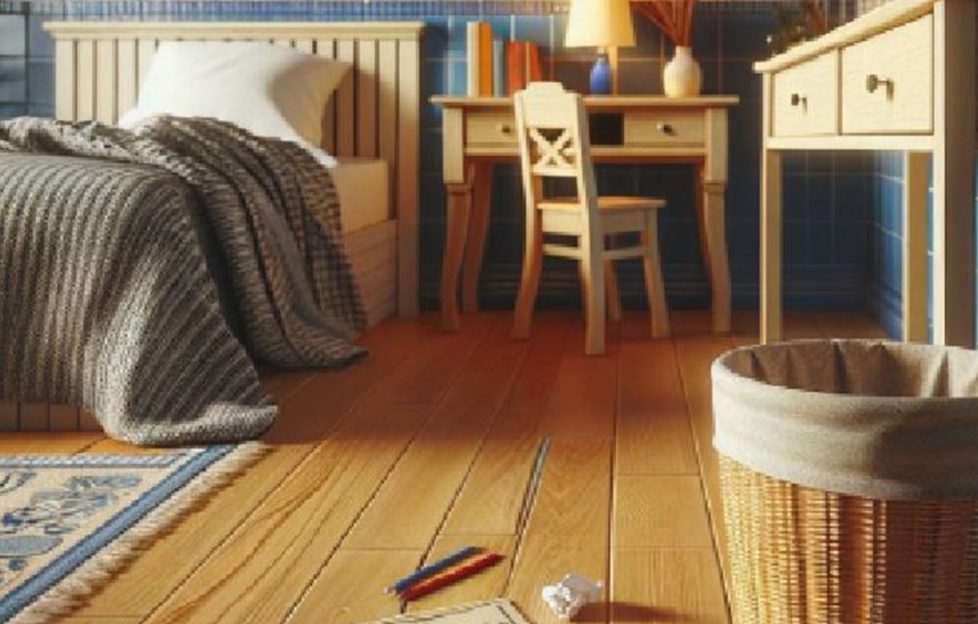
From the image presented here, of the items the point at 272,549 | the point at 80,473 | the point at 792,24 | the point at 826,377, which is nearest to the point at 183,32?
the point at 792,24

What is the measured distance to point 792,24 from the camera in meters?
4.40

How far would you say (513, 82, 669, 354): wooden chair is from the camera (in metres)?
3.97

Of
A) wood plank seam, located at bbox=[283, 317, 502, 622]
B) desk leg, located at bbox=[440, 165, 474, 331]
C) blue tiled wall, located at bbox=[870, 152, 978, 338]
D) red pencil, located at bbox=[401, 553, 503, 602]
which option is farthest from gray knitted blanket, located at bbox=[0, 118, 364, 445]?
blue tiled wall, located at bbox=[870, 152, 978, 338]

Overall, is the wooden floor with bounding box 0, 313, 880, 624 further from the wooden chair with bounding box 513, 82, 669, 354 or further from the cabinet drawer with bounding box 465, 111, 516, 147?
the cabinet drawer with bounding box 465, 111, 516, 147

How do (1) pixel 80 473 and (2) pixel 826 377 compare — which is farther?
(1) pixel 80 473

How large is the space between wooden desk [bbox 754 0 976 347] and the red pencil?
646mm

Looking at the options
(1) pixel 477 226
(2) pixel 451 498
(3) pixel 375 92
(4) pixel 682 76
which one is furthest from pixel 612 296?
(2) pixel 451 498

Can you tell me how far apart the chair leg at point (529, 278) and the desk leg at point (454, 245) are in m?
0.27

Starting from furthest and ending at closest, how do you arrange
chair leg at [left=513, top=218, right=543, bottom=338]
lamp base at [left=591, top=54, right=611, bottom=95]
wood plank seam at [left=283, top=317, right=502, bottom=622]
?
lamp base at [left=591, top=54, right=611, bottom=95]
chair leg at [left=513, top=218, right=543, bottom=338]
wood plank seam at [left=283, top=317, right=502, bottom=622]

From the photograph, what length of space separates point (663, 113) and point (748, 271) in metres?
0.78

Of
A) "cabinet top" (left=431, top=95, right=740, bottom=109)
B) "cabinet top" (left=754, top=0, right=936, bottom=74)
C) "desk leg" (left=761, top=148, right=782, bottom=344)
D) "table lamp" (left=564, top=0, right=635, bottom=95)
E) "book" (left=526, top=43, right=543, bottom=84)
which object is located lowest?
"desk leg" (left=761, top=148, right=782, bottom=344)

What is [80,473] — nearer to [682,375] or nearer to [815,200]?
[682,375]

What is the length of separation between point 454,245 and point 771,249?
1361 millimetres

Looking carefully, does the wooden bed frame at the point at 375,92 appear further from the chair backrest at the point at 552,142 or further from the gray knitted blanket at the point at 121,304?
the gray knitted blanket at the point at 121,304
